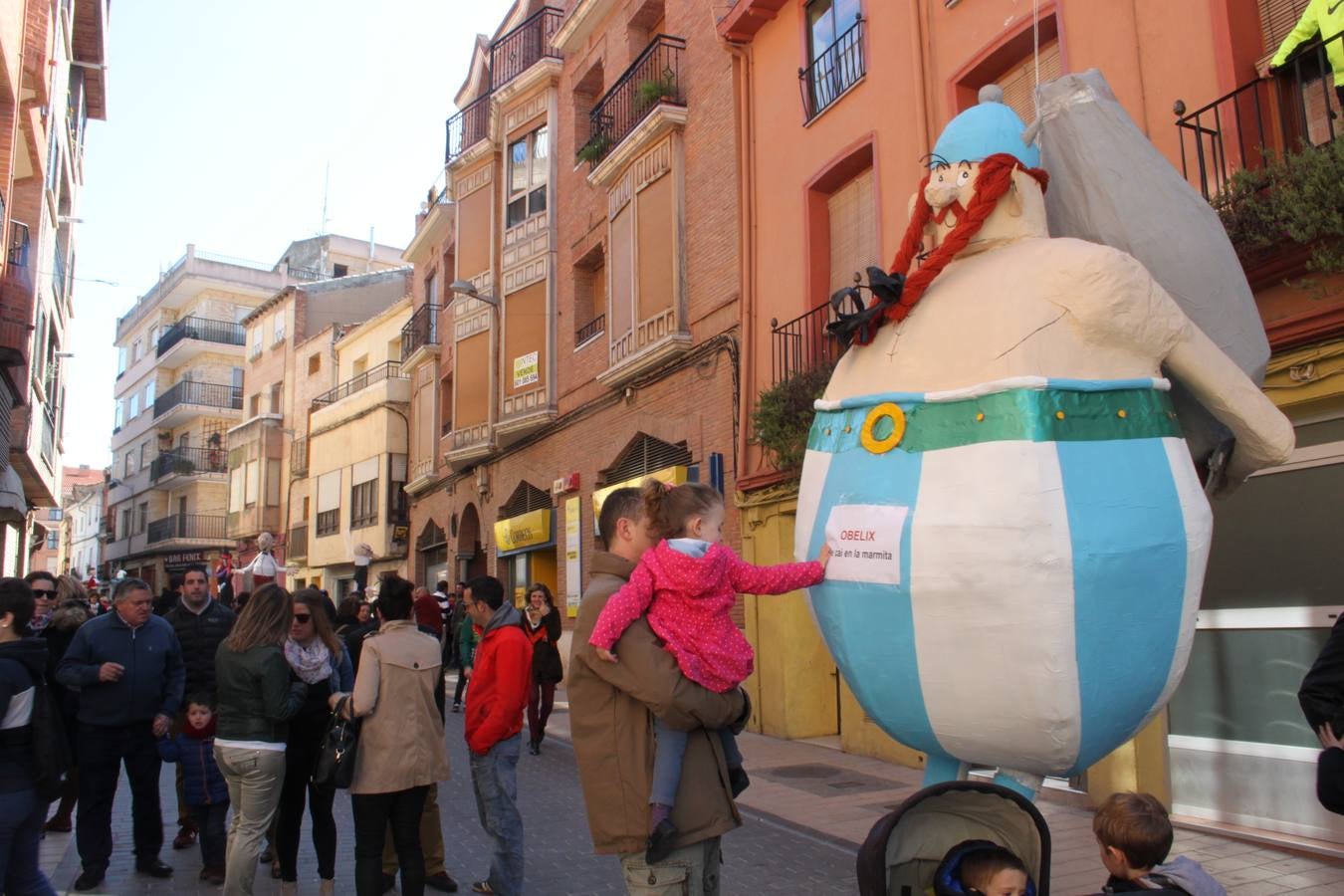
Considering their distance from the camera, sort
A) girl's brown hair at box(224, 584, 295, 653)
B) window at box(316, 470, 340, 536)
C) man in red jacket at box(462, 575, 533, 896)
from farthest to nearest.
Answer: window at box(316, 470, 340, 536), man in red jacket at box(462, 575, 533, 896), girl's brown hair at box(224, 584, 295, 653)

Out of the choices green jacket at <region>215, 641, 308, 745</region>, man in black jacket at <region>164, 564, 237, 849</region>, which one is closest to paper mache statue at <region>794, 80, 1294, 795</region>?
green jacket at <region>215, 641, 308, 745</region>

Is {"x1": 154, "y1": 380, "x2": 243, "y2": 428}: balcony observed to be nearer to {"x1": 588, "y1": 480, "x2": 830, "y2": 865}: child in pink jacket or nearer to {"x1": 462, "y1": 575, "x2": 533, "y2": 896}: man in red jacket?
{"x1": 462, "y1": 575, "x2": 533, "y2": 896}: man in red jacket

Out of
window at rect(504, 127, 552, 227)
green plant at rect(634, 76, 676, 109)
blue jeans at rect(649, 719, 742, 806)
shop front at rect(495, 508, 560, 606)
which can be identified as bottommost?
blue jeans at rect(649, 719, 742, 806)

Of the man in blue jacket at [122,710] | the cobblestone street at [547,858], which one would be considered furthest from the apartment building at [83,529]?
the man in blue jacket at [122,710]

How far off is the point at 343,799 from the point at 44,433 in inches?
652

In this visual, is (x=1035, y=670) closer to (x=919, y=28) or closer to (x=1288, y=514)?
(x=1288, y=514)

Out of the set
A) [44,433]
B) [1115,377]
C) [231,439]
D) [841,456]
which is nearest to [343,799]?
[841,456]

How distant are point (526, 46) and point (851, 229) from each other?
10956 mm

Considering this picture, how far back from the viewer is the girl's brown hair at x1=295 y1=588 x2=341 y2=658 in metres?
5.42

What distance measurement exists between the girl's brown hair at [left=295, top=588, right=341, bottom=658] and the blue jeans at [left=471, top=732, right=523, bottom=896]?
0.94 meters

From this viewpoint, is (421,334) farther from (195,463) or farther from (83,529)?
(83,529)

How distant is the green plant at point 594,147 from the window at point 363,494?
13.4m

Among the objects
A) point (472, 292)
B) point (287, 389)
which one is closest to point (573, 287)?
point (472, 292)

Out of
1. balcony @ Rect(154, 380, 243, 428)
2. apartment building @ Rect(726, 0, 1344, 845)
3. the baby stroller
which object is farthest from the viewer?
balcony @ Rect(154, 380, 243, 428)
